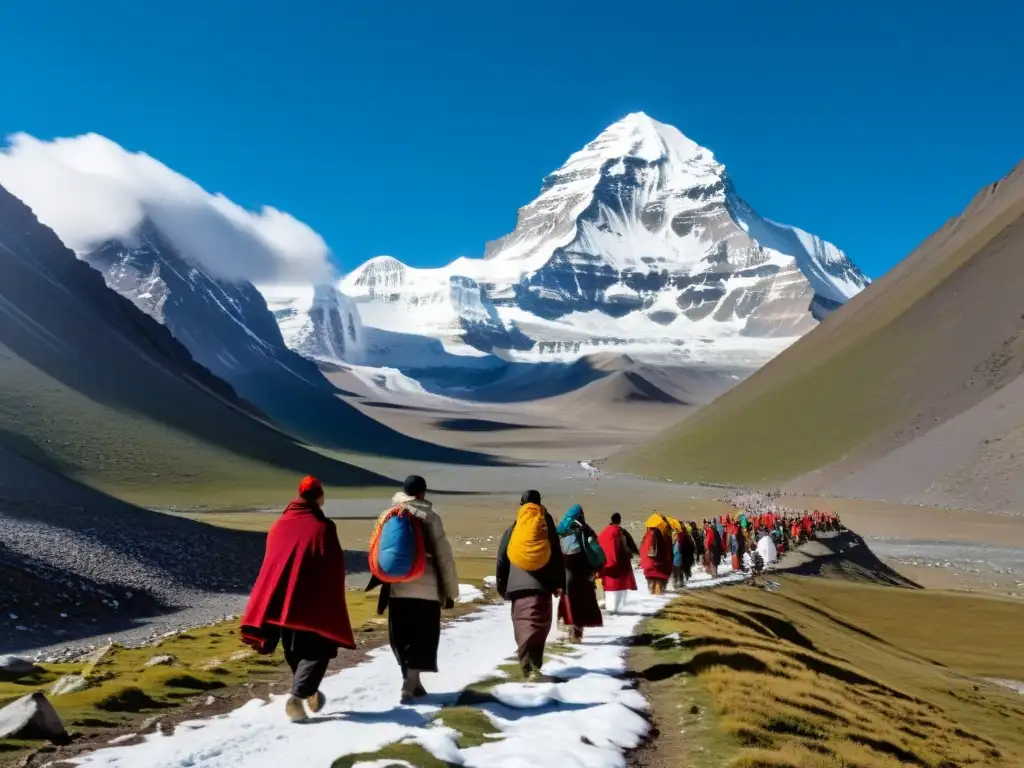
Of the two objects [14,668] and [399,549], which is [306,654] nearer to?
[399,549]

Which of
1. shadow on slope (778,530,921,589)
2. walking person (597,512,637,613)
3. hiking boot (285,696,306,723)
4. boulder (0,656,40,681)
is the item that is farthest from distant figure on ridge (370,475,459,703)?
shadow on slope (778,530,921,589)

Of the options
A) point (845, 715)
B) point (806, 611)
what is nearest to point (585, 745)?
point (845, 715)

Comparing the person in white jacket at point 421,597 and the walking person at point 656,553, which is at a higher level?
the walking person at point 656,553

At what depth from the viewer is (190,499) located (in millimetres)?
85250

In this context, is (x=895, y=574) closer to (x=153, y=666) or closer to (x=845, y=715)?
(x=845, y=715)

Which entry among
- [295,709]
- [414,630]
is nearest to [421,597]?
[414,630]

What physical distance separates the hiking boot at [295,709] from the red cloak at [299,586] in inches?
23.1

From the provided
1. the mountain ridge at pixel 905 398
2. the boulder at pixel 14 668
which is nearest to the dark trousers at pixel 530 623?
the boulder at pixel 14 668

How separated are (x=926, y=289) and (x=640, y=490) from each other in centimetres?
5930

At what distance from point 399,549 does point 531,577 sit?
2.53m

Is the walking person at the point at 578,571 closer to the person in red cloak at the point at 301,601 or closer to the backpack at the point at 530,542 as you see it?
the backpack at the point at 530,542

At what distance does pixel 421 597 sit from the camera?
987 cm

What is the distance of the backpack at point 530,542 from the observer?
38.1 feet

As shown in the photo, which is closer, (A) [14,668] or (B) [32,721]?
(B) [32,721]
